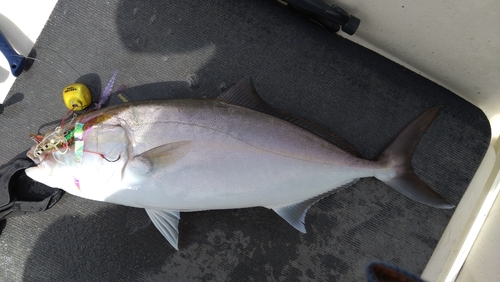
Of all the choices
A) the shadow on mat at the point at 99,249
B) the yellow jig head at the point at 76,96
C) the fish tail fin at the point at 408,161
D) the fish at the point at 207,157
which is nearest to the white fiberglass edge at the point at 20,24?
the yellow jig head at the point at 76,96

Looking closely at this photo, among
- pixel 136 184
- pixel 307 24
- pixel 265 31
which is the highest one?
pixel 307 24

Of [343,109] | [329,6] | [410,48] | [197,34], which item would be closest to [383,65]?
[410,48]

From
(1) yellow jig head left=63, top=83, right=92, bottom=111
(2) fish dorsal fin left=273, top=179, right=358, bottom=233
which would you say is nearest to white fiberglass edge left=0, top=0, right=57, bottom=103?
(1) yellow jig head left=63, top=83, right=92, bottom=111

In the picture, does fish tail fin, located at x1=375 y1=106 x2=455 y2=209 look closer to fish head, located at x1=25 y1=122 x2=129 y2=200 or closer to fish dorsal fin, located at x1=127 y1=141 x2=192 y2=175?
fish dorsal fin, located at x1=127 y1=141 x2=192 y2=175

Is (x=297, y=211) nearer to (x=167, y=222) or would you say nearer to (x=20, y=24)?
(x=167, y=222)

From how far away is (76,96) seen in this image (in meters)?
1.63

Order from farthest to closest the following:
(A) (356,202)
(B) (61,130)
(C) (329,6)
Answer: (A) (356,202), (C) (329,6), (B) (61,130)

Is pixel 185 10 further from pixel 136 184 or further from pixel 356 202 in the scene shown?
pixel 356 202

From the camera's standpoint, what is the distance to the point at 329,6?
62.9 inches

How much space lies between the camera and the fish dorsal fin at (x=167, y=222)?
1.59 metres

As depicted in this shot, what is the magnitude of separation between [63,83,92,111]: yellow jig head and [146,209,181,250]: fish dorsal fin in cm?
62

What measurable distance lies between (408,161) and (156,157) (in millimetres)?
1129

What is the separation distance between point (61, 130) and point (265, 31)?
3.53 feet

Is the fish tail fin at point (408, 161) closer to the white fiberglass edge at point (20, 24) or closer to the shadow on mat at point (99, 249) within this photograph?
the shadow on mat at point (99, 249)
